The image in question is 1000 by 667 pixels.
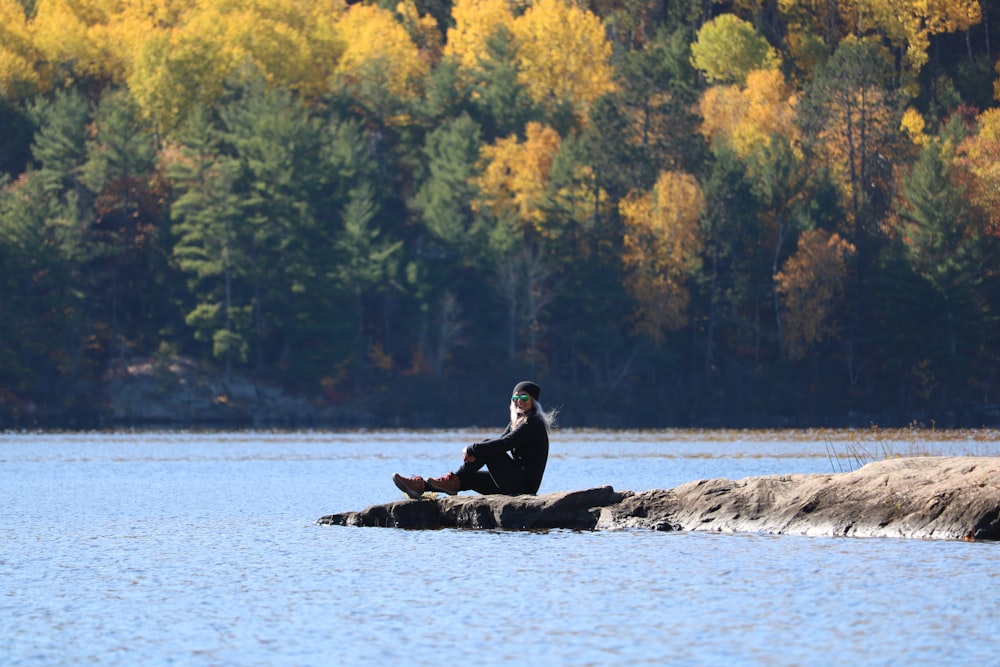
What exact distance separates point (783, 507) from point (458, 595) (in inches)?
247

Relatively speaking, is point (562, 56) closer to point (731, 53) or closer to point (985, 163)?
point (731, 53)

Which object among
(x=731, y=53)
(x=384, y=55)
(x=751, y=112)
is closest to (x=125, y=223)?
(x=384, y=55)

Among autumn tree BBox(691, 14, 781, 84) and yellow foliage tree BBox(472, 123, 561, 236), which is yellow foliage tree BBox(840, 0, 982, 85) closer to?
autumn tree BBox(691, 14, 781, 84)

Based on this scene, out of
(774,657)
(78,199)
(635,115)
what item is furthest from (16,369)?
(774,657)

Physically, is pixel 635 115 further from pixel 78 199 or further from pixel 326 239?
pixel 78 199

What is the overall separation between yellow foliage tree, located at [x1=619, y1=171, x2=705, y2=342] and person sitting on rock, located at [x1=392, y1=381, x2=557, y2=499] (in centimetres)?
6230

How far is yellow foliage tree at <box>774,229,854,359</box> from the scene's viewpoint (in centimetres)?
8100

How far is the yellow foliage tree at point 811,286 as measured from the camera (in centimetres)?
8100

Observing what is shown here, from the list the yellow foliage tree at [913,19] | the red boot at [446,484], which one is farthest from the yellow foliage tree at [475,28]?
the red boot at [446,484]

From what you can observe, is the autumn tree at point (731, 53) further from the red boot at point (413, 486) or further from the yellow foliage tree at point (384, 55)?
the red boot at point (413, 486)

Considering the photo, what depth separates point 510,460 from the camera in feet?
71.1

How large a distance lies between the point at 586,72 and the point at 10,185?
110 feet

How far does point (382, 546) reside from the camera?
20.2 meters

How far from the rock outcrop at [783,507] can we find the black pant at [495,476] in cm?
22
